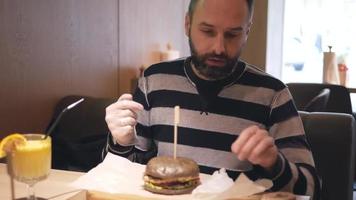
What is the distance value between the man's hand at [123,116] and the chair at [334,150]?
86 cm

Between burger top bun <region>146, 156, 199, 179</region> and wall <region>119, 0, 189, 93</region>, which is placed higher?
wall <region>119, 0, 189, 93</region>

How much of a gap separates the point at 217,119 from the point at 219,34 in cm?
28

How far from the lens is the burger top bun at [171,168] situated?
1037 millimetres

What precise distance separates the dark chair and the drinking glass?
0.97m

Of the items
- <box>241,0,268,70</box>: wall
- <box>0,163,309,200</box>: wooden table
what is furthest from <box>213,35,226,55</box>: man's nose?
<box>241,0,268,70</box>: wall

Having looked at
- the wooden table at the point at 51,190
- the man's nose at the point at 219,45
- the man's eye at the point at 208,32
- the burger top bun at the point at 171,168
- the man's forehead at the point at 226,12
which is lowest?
the wooden table at the point at 51,190

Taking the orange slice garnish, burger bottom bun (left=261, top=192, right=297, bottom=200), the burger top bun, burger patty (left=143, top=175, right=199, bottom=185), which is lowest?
burger bottom bun (left=261, top=192, right=297, bottom=200)

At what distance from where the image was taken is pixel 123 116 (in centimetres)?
122

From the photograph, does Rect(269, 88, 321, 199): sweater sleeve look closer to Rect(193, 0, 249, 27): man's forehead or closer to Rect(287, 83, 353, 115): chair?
Rect(193, 0, 249, 27): man's forehead

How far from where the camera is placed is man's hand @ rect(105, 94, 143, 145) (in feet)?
3.97

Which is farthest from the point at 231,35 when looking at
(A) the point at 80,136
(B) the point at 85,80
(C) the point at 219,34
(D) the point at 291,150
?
(B) the point at 85,80

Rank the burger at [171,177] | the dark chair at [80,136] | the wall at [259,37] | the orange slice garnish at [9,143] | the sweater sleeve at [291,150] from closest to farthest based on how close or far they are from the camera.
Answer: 1. the orange slice garnish at [9,143]
2. the burger at [171,177]
3. the sweater sleeve at [291,150]
4. the dark chair at [80,136]
5. the wall at [259,37]

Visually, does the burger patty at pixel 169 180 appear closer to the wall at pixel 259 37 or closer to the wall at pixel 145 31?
the wall at pixel 145 31

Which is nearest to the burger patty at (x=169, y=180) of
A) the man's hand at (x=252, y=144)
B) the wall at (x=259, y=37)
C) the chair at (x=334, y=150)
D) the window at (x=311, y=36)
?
the man's hand at (x=252, y=144)
